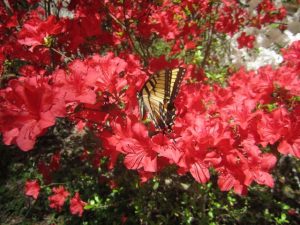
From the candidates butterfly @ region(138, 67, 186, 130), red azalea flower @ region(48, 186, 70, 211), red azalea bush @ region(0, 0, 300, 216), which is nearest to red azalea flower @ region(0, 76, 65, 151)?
red azalea bush @ region(0, 0, 300, 216)

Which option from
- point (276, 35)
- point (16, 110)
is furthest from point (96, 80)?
point (276, 35)

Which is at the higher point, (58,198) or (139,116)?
(139,116)

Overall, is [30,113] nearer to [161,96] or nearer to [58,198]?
[161,96]

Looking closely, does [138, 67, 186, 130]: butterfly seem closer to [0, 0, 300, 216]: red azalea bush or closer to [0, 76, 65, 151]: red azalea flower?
[0, 0, 300, 216]: red azalea bush

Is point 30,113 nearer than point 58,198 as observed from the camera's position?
Yes

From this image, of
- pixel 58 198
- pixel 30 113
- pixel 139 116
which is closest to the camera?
pixel 30 113

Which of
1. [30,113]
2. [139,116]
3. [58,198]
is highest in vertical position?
[30,113]

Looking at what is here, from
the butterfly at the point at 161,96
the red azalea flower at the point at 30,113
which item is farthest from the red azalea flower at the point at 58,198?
the red azalea flower at the point at 30,113

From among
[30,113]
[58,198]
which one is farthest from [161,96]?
[58,198]

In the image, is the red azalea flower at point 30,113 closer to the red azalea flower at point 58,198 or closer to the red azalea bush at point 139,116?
the red azalea bush at point 139,116

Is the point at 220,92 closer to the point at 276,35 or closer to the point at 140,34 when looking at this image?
the point at 140,34
